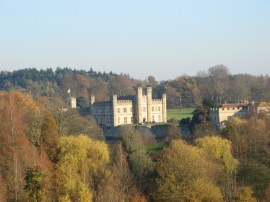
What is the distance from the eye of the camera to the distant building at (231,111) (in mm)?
41562

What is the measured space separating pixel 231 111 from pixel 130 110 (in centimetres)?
1171

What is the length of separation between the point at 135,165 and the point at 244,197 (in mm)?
7381

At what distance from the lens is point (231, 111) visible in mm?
42656

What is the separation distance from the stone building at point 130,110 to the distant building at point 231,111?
33.8ft

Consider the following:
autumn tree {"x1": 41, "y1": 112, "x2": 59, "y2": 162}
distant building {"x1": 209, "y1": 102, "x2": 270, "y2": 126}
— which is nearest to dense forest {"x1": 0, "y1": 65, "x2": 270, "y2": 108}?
distant building {"x1": 209, "y1": 102, "x2": 270, "y2": 126}

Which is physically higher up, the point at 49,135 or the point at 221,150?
the point at 49,135

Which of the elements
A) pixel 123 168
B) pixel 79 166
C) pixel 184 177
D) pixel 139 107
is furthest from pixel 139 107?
pixel 184 177

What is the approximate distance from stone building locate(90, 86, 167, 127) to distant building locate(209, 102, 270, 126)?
1031 centimetres

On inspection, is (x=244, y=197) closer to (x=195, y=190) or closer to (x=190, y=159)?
(x=195, y=190)

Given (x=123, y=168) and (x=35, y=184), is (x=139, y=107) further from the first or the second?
(x=35, y=184)

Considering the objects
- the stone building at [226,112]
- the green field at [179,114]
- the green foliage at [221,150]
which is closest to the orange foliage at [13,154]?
the green foliage at [221,150]

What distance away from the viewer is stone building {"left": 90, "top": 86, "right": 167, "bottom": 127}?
49.9m

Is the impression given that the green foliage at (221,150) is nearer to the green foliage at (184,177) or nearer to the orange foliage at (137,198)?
the green foliage at (184,177)

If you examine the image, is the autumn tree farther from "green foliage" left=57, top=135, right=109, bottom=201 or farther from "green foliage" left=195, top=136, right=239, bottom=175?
"green foliage" left=195, top=136, right=239, bottom=175
